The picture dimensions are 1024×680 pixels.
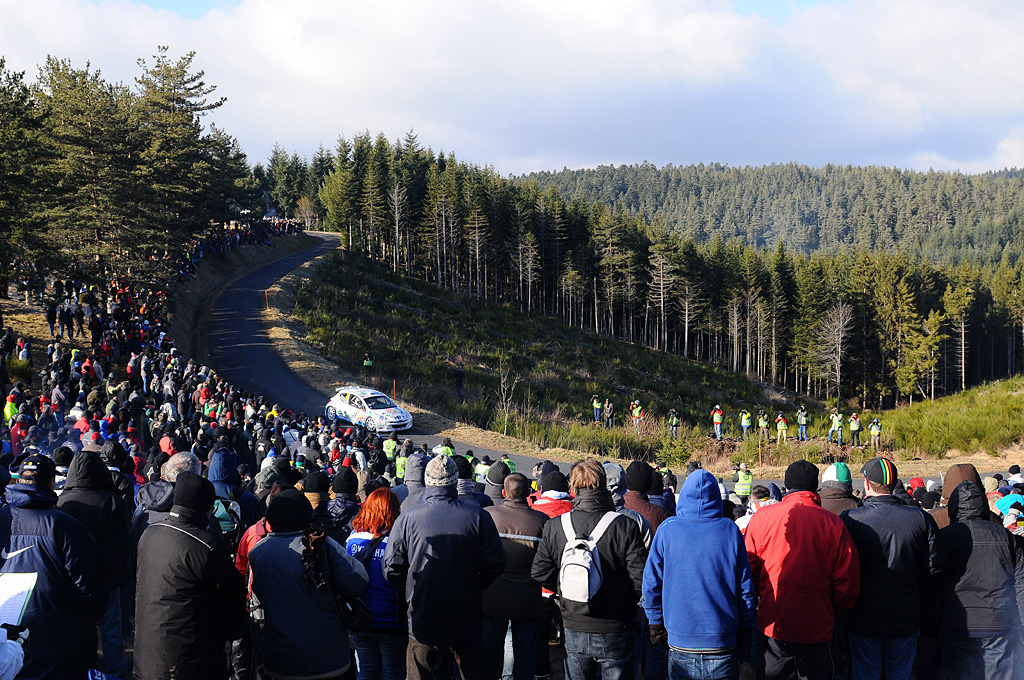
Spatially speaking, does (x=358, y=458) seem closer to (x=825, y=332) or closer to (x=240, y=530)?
(x=240, y=530)

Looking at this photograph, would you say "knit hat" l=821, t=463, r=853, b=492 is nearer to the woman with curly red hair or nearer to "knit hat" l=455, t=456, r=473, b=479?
"knit hat" l=455, t=456, r=473, b=479

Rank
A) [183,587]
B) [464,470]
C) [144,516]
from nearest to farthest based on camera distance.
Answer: [183,587], [144,516], [464,470]

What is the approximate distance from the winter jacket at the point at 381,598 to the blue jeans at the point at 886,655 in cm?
348

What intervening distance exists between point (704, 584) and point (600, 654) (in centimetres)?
99

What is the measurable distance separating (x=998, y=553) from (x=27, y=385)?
78.5ft

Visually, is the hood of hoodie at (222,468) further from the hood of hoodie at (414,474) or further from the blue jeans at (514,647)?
the blue jeans at (514,647)

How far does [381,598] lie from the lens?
5.48 meters

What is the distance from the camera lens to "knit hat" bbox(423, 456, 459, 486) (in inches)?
204

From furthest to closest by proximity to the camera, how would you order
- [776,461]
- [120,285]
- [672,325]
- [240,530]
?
1. [672,325]
2. [120,285]
3. [776,461]
4. [240,530]

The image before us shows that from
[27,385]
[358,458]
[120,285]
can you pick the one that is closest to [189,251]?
[120,285]

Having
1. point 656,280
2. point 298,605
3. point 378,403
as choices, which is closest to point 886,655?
point 298,605

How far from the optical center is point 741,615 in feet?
16.0

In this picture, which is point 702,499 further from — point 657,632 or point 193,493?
point 193,493

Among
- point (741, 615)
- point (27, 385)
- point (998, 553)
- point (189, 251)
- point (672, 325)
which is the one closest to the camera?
point (741, 615)
